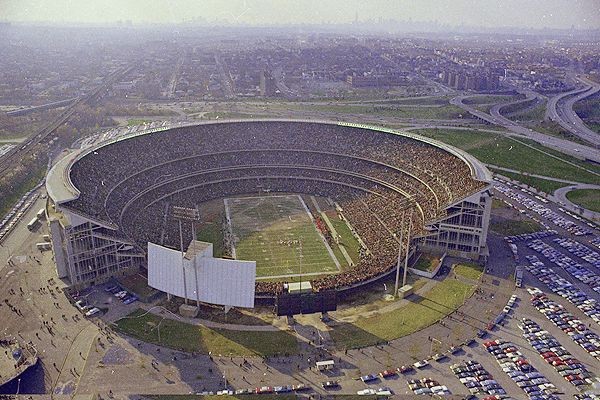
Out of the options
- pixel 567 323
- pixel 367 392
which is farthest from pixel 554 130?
pixel 367 392

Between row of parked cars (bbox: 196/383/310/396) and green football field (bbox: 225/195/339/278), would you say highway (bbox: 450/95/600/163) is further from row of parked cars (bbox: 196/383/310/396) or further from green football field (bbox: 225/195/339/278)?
row of parked cars (bbox: 196/383/310/396)

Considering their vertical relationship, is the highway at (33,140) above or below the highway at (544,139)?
above

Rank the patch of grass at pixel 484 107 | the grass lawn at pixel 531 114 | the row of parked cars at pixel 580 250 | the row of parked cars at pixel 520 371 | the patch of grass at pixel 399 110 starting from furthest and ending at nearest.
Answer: the patch of grass at pixel 484 107 → the grass lawn at pixel 531 114 → the patch of grass at pixel 399 110 → the row of parked cars at pixel 580 250 → the row of parked cars at pixel 520 371

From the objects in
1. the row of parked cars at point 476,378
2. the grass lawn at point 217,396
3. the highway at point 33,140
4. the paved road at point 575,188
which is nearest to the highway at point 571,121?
the paved road at point 575,188

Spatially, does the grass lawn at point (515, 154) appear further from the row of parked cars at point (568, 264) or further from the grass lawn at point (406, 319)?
the grass lawn at point (406, 319)

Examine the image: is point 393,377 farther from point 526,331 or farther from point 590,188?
point 590,188
